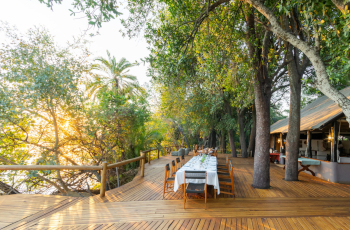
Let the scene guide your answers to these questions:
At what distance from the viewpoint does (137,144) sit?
12477 mm

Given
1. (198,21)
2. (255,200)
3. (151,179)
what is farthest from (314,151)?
(198,21)

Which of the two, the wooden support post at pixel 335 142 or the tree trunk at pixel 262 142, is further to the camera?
the wooden support post at pixel 335 142

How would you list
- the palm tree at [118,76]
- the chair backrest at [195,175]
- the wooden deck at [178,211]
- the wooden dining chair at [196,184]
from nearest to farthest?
the wooden deck at [178,211] → the wooden dining chair at [196,184] → the chair backrest at [195,175] → the palm tree at [118,76]

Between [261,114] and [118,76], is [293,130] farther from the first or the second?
[118,76]

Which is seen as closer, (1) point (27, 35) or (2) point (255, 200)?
(2) point (255, 200)

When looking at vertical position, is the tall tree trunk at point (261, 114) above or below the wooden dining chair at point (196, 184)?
above

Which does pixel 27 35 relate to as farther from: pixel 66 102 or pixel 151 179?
pixel 151 179

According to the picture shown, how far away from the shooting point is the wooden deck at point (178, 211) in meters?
3.74

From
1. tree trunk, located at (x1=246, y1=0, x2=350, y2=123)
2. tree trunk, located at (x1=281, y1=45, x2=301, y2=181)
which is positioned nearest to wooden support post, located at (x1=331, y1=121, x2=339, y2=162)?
tree trunk, located at (x1=281, y1=45, x2=301, y2=181)

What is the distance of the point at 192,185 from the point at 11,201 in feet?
15.8

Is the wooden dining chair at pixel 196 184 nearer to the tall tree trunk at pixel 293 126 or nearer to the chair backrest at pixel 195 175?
the chair backrest at pixel 195 175

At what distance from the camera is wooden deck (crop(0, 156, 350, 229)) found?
3.74 metres

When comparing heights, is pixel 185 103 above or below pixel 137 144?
above

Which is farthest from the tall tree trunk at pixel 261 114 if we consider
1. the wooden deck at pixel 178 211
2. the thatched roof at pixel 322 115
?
the thatched roof at pixel 322 115
